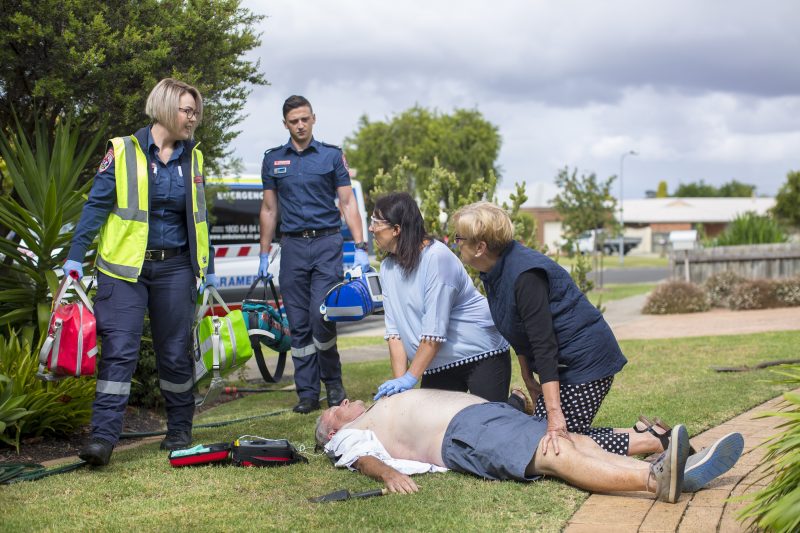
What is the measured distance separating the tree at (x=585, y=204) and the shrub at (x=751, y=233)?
5289 millimetres

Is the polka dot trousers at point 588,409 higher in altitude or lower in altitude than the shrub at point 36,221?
lower

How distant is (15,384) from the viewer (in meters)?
5.63

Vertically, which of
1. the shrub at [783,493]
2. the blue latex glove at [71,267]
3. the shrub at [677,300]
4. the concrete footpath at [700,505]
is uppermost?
the blue latex glove at [71,267]

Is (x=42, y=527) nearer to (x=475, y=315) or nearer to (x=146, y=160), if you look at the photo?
(x=146, y=160)

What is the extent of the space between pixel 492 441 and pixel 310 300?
2861 millimetres

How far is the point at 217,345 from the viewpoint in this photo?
5.93 m

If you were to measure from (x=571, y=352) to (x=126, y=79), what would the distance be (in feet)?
14.0

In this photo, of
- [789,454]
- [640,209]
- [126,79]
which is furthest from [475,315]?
[640,209]

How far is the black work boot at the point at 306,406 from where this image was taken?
23.0 feet

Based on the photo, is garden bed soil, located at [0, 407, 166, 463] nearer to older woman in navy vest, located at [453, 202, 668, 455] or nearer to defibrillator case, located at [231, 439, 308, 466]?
defibrillator case, located at [231, 439, 308, 466]

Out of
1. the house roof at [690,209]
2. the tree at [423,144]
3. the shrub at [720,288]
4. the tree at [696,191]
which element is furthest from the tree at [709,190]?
the shrub at [720,288]

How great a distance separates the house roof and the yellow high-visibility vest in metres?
74.7

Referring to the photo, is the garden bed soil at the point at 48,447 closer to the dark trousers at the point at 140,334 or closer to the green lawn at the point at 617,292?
the dark trousers at the point at 140,334

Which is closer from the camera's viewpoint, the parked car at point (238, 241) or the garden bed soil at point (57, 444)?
the garden bed soil at point (57, 444)
